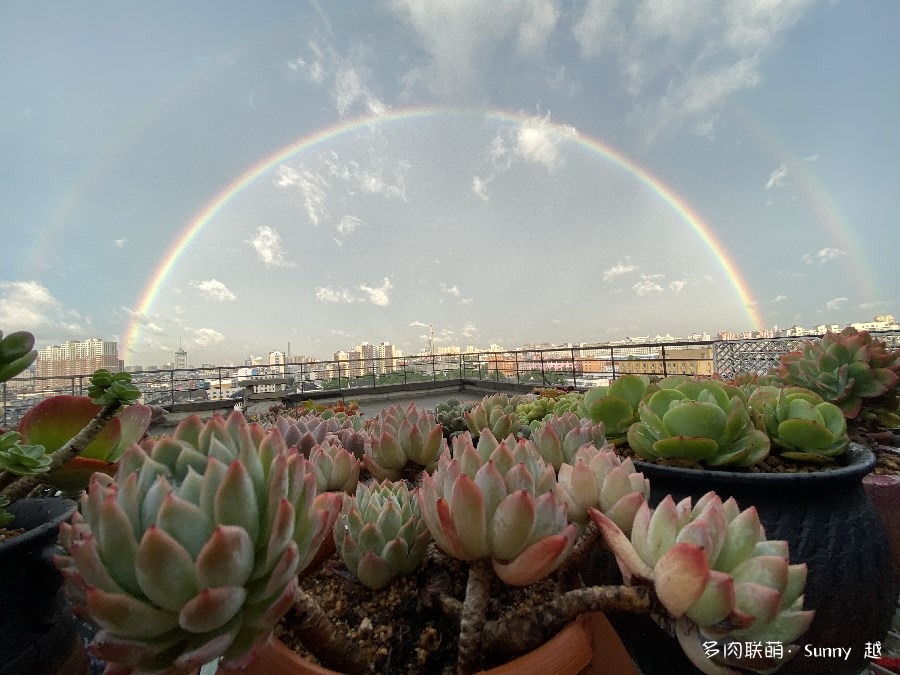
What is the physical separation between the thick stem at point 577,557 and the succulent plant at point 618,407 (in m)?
0.51

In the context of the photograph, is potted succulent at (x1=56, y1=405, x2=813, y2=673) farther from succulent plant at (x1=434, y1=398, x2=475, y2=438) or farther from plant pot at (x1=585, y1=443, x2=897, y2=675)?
succulent plant at (x1=434, y1=398, x2=475, y2=438)

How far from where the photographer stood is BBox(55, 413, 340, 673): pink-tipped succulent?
0.89ft

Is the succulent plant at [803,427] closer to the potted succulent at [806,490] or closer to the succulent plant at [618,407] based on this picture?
the potted succulent at [806,490]

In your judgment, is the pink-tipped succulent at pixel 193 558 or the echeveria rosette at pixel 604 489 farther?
the echeveria rosette at pixel 604 489

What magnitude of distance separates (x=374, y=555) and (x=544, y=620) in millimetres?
187

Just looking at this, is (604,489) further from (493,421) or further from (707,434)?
(493,421)

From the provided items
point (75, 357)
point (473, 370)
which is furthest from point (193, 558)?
point (75, 357)

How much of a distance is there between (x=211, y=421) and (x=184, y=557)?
121 mm

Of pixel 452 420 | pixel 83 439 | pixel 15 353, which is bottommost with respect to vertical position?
pixel 452 420

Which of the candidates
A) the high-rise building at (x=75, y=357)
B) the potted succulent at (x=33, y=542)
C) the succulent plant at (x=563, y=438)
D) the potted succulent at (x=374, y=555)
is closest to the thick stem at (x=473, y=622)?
the potted succulent at (x=374, y=555)

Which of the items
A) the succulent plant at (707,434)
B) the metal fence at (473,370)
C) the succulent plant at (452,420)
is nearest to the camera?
the succulent plant at (707,434)

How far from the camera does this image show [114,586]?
291 millimetres

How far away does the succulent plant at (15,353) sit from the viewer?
60cm

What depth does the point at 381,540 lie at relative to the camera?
50cm
